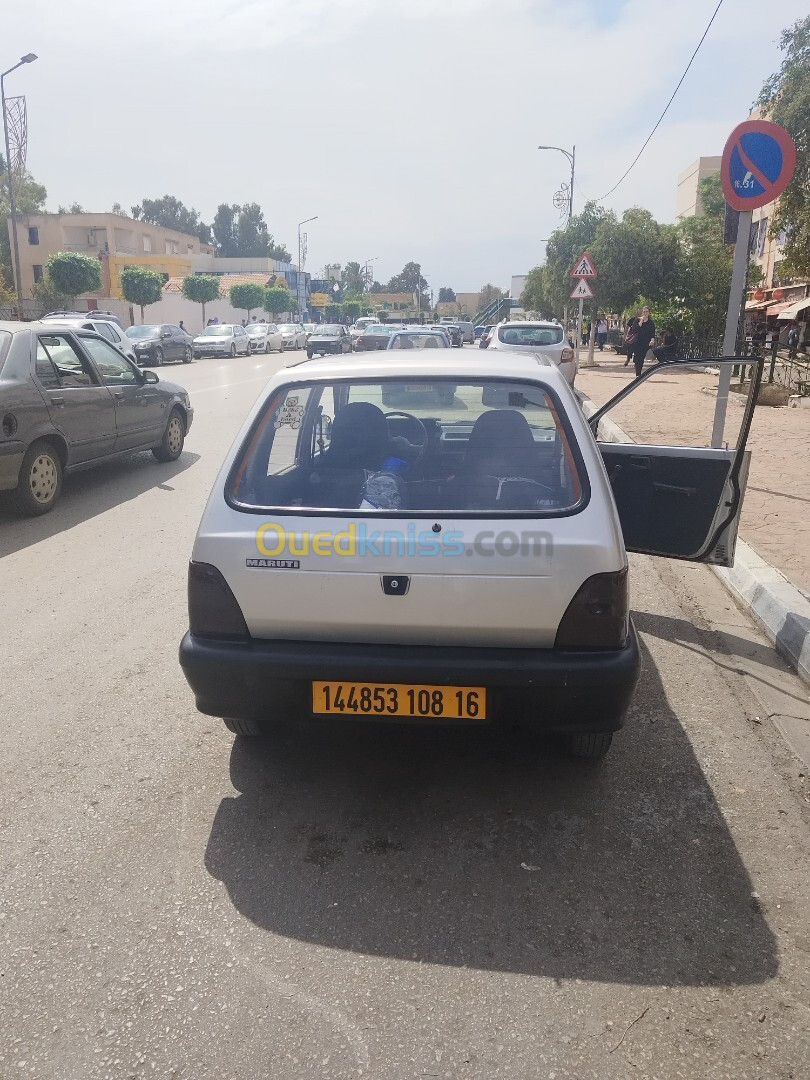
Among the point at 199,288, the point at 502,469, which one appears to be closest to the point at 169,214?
the point at 199,288

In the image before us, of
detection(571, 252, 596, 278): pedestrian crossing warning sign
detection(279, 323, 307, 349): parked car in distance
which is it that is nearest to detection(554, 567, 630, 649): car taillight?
detection(571, 252, 596, 278): pedestrian crossing warning sign

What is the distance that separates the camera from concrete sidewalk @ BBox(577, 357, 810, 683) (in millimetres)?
5111

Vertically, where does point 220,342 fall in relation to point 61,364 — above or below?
below

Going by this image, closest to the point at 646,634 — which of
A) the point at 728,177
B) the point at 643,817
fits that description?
the point at 643,817

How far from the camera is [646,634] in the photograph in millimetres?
5062

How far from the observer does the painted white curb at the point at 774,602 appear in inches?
185

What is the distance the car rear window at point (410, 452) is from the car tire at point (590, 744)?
90 centimetres

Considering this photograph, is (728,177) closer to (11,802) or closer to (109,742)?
(109,742)

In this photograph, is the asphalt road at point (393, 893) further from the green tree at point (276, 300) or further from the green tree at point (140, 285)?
the green tree at point (276, 300)

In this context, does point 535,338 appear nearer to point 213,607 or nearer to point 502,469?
point 502,469

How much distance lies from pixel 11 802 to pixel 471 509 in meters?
2.02

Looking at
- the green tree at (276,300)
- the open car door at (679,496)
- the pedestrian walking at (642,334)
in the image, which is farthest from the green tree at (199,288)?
the open car door at (679,496)

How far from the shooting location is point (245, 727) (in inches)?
140

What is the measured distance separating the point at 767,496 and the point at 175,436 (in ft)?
21.4
